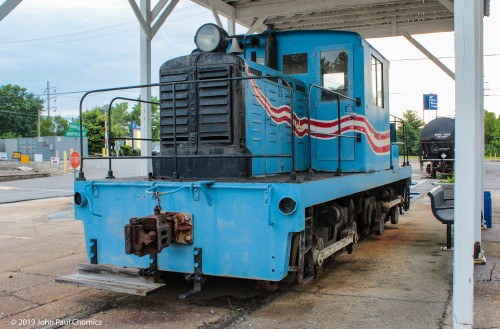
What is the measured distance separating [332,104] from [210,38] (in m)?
2.07

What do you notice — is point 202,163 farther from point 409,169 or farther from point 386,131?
point 409,169

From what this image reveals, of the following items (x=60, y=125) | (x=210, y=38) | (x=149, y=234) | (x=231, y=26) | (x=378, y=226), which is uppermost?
(x=60, y=125)

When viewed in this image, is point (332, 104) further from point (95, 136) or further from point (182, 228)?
point (95, 136)

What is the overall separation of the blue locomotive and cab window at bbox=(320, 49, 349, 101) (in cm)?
1

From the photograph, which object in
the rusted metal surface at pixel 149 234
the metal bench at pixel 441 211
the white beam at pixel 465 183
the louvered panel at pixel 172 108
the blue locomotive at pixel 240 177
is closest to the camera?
the white beam at pixel 465 183

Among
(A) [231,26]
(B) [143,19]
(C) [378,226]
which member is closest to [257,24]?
(A) [231,26]

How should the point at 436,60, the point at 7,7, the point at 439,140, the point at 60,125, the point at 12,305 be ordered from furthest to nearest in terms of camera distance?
1. the point at 60,125
2. the point at 439,140
3. the point at 436,60
4. the point at 7,7
5. the point at 12,305

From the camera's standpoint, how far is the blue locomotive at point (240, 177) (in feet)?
13.8

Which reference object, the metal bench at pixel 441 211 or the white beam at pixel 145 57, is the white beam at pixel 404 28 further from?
the white beam at pixel 145 57

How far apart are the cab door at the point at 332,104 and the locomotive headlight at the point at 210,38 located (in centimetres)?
185

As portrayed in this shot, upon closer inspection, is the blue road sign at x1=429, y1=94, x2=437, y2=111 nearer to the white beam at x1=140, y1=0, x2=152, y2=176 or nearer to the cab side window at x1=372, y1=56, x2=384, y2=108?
the cab side window at x1=372, y1=56, x2=384, y2=108

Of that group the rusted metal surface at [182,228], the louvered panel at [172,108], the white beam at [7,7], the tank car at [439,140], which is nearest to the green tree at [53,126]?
the tank car at [439,140]

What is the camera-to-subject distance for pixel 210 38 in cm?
496

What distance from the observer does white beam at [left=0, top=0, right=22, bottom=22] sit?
5691mm
